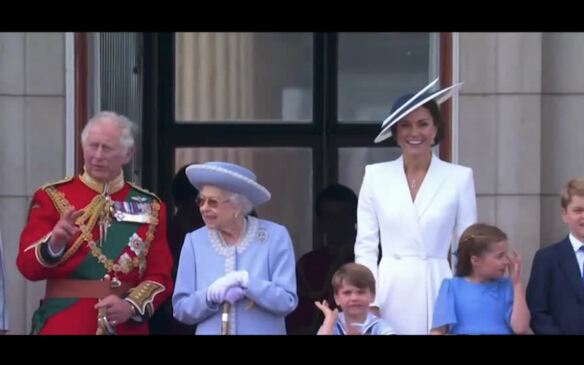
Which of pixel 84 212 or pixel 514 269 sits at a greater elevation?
pixel 84 212

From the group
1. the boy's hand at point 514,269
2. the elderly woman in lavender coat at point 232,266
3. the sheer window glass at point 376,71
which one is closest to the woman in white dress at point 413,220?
the boy's hand at point 514,269

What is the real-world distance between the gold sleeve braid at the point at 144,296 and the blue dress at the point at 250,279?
9 centimetres

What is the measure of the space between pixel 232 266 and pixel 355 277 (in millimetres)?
478

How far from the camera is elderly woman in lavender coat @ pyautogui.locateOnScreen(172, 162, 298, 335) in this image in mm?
6344

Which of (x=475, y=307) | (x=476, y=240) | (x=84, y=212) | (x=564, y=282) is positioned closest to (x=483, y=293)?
(x=475, y=307)

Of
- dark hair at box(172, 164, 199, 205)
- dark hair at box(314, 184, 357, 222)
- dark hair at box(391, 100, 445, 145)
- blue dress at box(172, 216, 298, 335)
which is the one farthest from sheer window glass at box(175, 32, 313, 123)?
blue dress at box(172, 216, 298, 335)

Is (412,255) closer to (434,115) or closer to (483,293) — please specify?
(483,293)

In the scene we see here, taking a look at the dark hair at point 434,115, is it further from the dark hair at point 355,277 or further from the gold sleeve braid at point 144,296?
the gold sleeve braid at point 144,296

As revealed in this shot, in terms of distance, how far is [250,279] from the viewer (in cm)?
635

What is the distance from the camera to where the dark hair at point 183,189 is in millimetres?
7473
